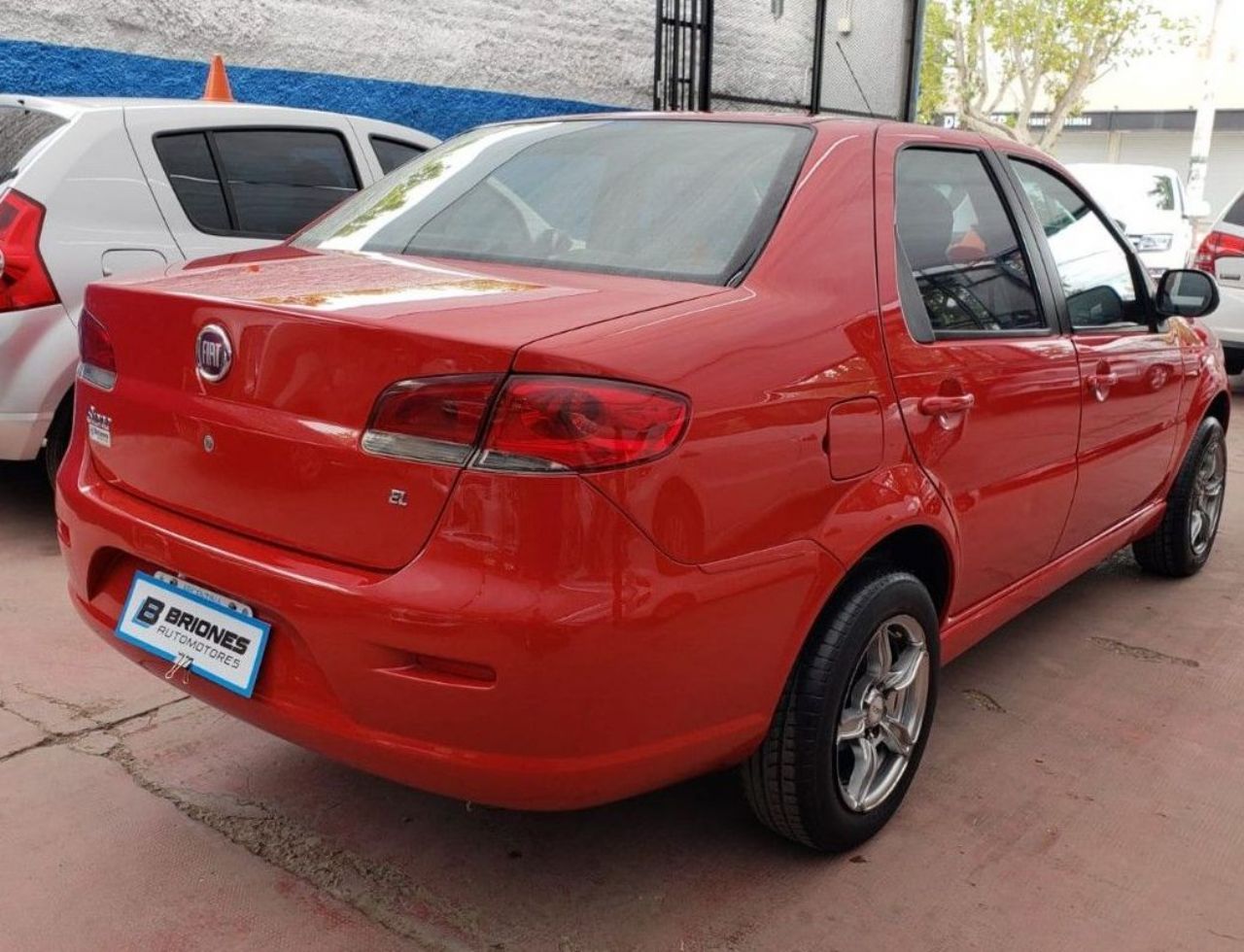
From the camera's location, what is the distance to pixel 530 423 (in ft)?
6.52

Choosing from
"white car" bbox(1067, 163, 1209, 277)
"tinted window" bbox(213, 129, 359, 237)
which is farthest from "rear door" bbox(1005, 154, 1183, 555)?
"white car" bbox(1067, 163, 1209, 277)

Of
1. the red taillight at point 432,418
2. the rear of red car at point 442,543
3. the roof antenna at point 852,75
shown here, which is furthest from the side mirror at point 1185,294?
the roof antenna at point 852,75

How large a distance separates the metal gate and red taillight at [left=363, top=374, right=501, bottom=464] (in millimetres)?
9034

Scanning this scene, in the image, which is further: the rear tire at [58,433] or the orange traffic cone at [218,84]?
the orange traffic cone at [218,84]

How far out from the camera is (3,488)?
5234mm

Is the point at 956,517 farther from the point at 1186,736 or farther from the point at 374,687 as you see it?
the point at 374,687

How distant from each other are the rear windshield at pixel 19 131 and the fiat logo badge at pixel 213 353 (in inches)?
106

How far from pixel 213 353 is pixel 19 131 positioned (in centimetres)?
300

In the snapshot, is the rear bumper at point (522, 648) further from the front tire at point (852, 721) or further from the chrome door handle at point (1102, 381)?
the chrome door handle at point (1102, 381)

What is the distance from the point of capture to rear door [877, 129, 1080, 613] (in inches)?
106

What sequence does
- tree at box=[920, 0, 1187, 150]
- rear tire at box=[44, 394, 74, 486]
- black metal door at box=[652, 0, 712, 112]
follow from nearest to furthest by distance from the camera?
rear tire at box=[44, 394, 74, 486]
black metal door at box=[652, 0, 712, 112]
tree at box=[920, 0, 1187, 150]

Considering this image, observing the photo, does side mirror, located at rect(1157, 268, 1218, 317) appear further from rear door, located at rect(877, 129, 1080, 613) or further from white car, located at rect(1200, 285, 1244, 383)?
white car, located at rect(1200, 285, 1244, 383)

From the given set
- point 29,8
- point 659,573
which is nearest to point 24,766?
point 659,573

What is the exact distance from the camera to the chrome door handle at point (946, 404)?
2641mm
